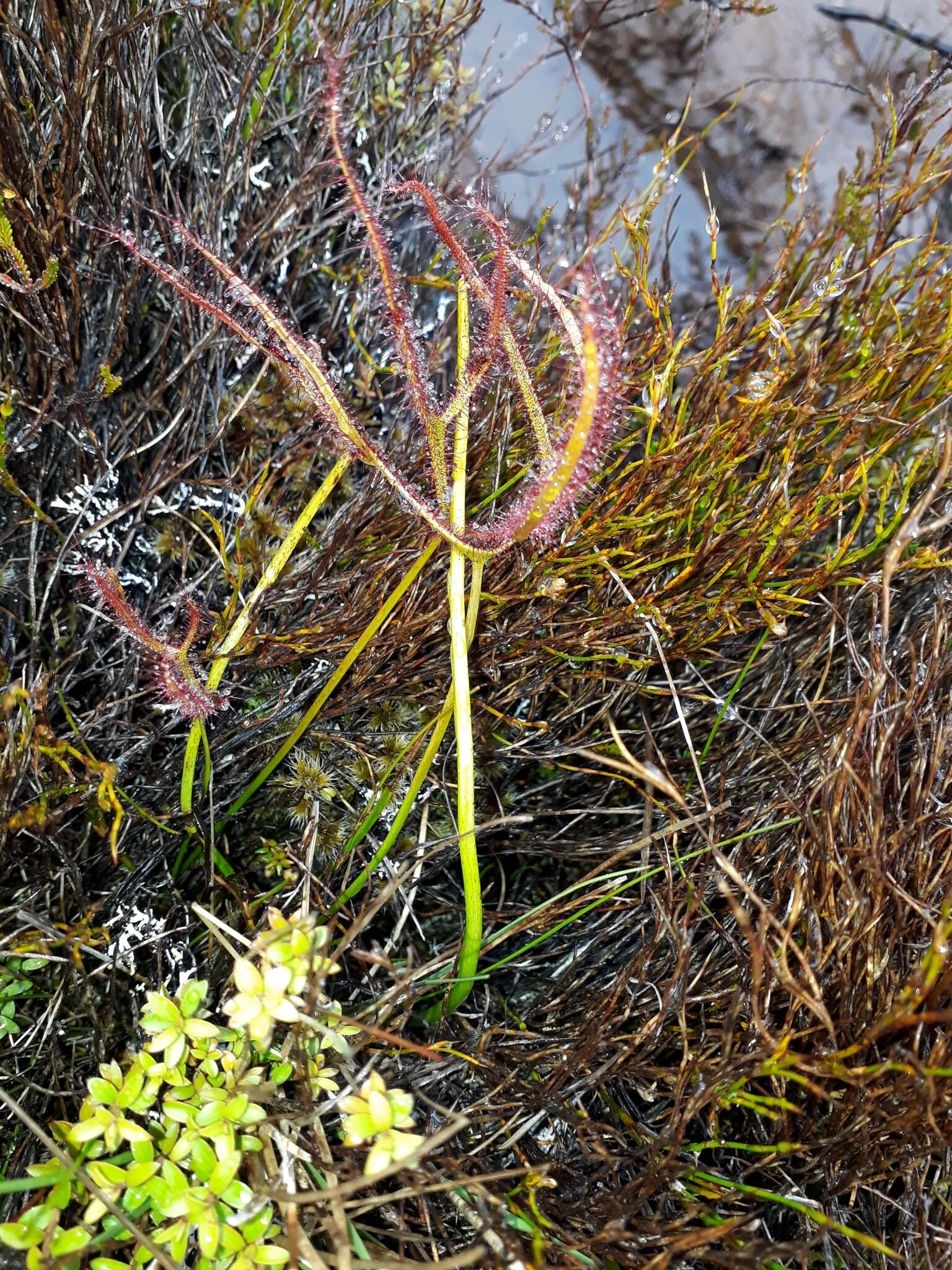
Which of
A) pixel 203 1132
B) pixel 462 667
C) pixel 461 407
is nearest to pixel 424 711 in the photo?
pixel 462 667

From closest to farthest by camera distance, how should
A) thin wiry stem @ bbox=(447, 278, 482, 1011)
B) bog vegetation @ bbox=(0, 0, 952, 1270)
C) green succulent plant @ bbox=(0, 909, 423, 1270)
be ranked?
green succulent plant @ bbox=(0, 909, 423, 1270)
bog vegetation @ bbox=(0, 0, 952, 1270)
thin wiry stem @ bbox=(447, 278, 482, 1011)

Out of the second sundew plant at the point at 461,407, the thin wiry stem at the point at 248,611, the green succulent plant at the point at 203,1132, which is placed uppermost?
the second sundew plant at the point at 461,407

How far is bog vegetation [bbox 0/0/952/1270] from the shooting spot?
97cm

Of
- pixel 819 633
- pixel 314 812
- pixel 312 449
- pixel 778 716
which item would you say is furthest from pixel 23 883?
pixel 819 633

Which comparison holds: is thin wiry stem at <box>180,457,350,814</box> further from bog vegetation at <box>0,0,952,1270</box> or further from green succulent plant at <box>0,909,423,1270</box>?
green succulent plant at <box>0,909,423,1270</box>

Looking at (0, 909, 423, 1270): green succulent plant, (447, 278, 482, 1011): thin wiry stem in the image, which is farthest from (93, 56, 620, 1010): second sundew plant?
(0, 909, 423, 1270): green succulent plant

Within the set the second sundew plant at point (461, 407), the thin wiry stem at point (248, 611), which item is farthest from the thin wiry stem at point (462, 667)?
the thin wiry stem at point (248, 611)

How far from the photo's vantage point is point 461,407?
1058mm

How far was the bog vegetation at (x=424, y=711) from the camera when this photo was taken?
0.97 m

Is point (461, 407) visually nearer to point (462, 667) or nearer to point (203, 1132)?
point (462, 667)

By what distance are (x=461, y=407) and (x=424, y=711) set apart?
575 millimetres

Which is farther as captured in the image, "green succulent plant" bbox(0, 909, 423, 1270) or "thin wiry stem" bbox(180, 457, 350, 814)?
"thin wiry stem" bbox(180, 457, 350, 814)

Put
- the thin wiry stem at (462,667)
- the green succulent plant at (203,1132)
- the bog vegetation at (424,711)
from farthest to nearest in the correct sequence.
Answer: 1. the thin wiry stem at (462,667)
2. the bog vegetation at (424,711)
3. the green succulent plant at (203,1132)

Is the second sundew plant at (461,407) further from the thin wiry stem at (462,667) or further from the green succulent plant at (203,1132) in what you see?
the green succulent plant at (203,1132)
